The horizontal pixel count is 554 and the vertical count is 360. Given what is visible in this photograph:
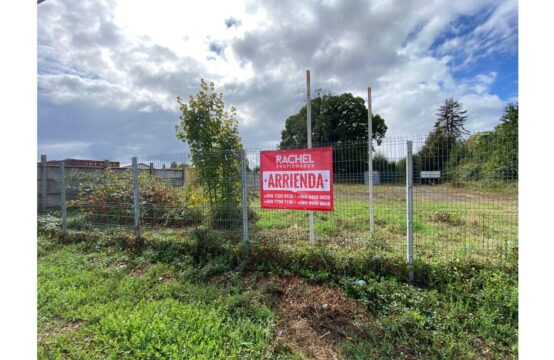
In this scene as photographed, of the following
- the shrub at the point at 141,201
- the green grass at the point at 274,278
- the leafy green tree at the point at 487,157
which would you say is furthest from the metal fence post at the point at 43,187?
the leafy green tree at the point at 487,157

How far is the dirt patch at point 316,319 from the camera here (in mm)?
2518

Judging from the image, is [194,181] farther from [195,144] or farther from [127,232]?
[127,232]

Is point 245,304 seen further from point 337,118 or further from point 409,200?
point 337,118

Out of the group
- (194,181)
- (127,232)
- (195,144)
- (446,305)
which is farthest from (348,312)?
(127,232)

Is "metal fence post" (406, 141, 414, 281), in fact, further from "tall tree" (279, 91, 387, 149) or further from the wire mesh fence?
"tall tree" (279, 91, 387, 149)

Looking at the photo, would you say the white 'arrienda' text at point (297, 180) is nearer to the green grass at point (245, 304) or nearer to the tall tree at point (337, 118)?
the green grass at point (245, 304)

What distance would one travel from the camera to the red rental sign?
3998 millimetres

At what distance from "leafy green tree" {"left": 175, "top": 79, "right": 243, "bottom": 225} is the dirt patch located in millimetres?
2030

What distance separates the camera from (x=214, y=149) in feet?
18.9

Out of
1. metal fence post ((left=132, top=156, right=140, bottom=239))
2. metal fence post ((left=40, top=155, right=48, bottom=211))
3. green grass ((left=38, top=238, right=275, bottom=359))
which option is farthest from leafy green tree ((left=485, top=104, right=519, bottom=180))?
metal fence post ((left=40, top=155, right=48, bottom=211))

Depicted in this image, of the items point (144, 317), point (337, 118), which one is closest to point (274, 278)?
point (144, 317)

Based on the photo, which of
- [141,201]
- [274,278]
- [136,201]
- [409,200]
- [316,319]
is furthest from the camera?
[141,201]

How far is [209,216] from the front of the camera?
16.6 feet

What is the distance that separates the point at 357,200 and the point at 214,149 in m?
3.12
